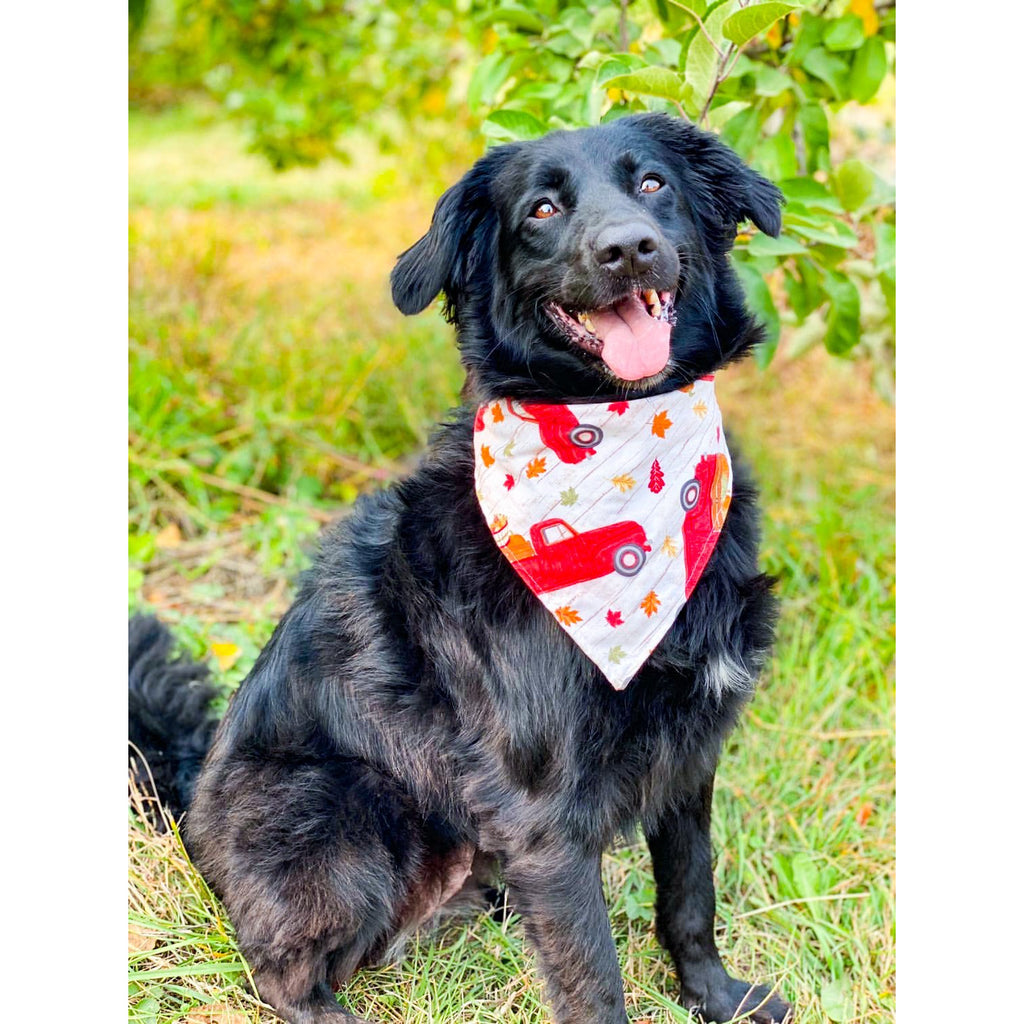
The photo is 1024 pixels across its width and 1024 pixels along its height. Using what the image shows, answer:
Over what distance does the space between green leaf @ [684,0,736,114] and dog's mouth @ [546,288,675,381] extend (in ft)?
2.25

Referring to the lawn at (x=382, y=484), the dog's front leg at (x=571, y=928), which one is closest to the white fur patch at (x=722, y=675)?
the dog's front leg at (x=571, y=928)

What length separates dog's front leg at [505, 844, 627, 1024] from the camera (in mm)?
2170

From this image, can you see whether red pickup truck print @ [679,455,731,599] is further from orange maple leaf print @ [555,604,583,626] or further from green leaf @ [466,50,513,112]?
green leaf @ [466,50,513,112]

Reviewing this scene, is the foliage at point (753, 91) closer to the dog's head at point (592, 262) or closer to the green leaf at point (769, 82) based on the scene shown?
the green leaf at point (769, 82)

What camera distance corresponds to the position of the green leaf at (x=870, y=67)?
310cm

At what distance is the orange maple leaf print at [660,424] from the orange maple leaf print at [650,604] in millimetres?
349

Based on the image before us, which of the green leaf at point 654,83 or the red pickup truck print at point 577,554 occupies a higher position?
the green leaf at point 654,83

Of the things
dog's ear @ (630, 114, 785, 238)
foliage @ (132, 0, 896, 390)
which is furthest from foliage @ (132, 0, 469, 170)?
dog's ear @ (630, 114, 785, 238)

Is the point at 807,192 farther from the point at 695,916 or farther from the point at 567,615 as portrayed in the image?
the point at 695,916

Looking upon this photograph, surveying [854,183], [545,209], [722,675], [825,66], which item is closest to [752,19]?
[545,209]

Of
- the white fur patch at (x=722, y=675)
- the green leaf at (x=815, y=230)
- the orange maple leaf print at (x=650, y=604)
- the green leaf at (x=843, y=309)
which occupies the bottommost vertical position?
the white fur patch at (x=722, y=675)

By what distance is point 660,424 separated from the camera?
2.28 metres

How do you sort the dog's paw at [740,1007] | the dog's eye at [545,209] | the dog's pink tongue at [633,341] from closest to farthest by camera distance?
the dog's pink tongue at [633,341] → the dog's eye at [545,209] → the dog's paw at [740,1007]

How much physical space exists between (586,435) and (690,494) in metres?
0.26
